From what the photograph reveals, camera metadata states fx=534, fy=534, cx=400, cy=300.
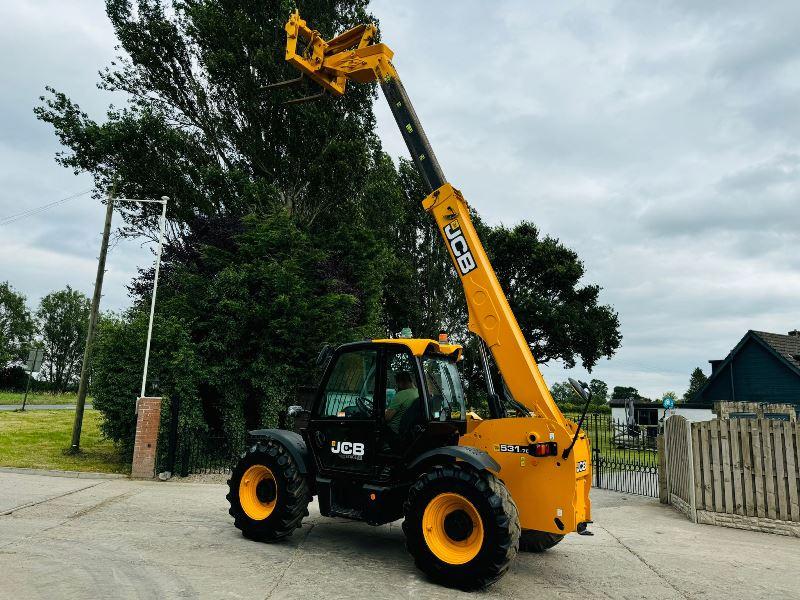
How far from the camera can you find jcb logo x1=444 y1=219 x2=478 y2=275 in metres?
6.37

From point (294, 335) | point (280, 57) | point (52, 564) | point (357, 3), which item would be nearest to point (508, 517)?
point (52, 564)

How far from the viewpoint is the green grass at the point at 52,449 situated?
461 inches

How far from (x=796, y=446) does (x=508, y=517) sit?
5.88 metres

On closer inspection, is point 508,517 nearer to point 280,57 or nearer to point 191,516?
point 191,516

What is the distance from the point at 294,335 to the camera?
13.6m

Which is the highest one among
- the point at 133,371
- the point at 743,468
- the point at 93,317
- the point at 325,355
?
the point at 93,317

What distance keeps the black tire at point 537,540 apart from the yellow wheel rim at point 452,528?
116cm

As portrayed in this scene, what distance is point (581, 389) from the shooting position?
15.5 feet

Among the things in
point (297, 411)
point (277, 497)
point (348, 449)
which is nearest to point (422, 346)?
point (348, 449)

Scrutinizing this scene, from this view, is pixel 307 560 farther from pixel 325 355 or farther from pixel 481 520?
pixel 325 355

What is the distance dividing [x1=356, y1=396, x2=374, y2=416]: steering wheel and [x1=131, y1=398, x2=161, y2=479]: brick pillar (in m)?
6.72

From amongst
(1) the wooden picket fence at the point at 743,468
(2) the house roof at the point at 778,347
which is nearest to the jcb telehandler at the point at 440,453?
(1) the wooden picket fence at the point at 743,468

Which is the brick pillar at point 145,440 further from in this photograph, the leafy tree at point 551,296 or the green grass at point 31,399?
the green grass at point 31,399

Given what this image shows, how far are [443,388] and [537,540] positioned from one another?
2034 mm
